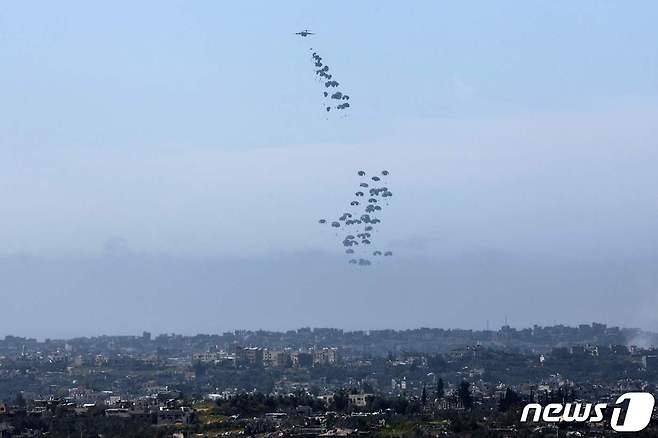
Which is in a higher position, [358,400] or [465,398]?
[358,400]

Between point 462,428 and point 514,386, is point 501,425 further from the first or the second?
point 514,386

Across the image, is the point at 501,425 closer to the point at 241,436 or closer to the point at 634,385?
the point at 241,436

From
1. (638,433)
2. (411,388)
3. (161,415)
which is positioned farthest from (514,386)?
(638,433)

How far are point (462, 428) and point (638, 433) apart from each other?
15.2 meters

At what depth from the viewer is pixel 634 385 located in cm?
18275

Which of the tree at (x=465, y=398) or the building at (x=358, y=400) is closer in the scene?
the tree at (x=465, y=398)

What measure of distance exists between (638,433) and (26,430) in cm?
4230

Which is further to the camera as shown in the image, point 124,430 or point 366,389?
point 366,389

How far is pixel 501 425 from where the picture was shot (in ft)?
357

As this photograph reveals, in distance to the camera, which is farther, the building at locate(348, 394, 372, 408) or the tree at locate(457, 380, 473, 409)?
the building at locate(348, 394, 372, 408)

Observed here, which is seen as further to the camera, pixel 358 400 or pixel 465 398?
pixel 358 400

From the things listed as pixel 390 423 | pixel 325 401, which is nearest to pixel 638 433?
pixel 390 423

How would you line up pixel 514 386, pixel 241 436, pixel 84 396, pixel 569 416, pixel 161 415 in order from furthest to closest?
1. pixel 514 386
2. pixel 84 396
3. pixel 161 415
4. pixel 241 436
5. pixel 569 416

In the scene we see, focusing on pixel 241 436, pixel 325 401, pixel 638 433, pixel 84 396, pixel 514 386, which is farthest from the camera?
pixel 514 386
